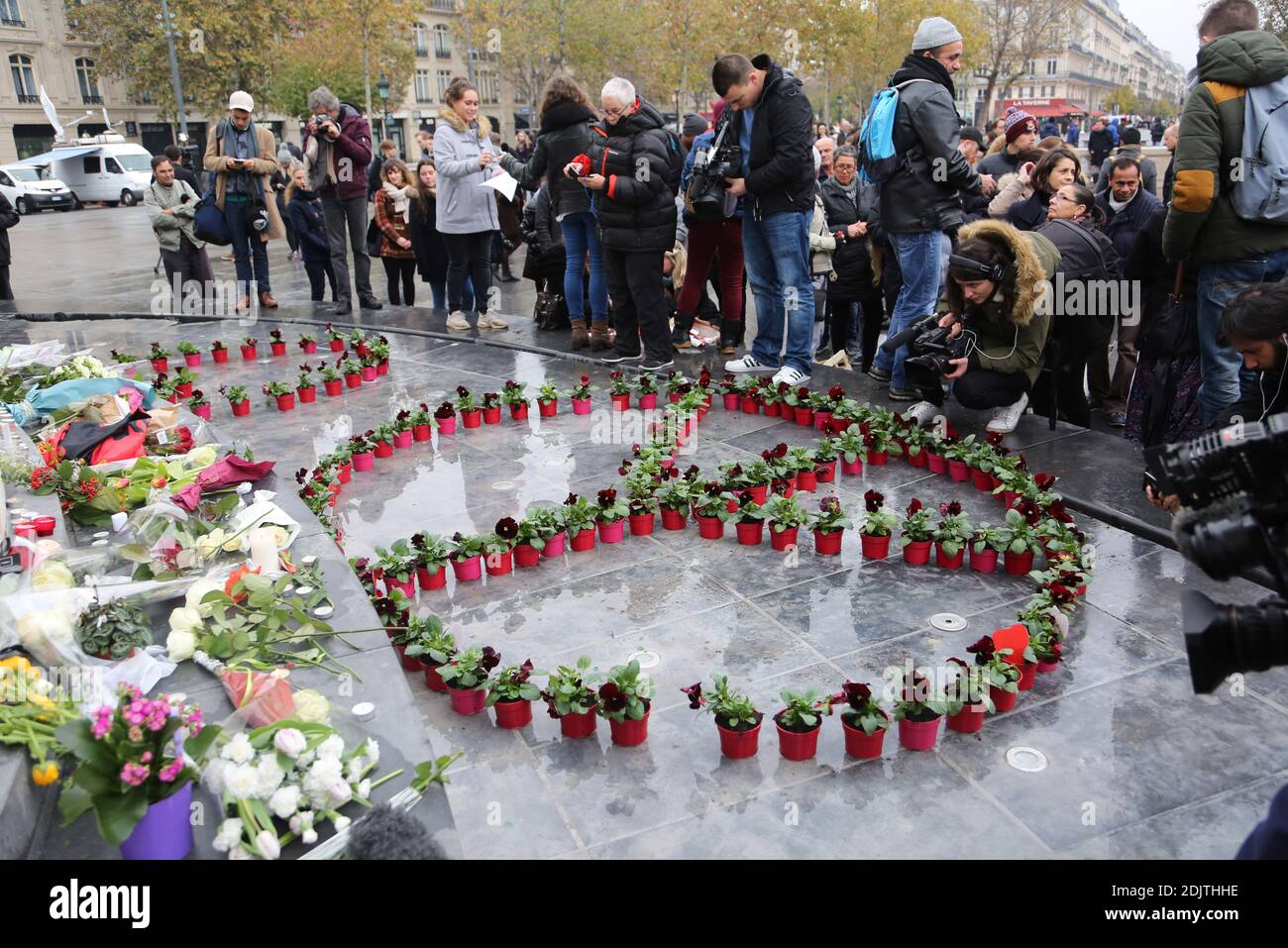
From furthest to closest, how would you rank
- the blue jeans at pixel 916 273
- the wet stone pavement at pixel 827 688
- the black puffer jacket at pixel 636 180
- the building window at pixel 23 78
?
the building window at pixel 23 78 < the black puffer jacket at pixel 636 180 < the blue jeans at pixel 916 273 < the wet stone pavement at pixel 827 688

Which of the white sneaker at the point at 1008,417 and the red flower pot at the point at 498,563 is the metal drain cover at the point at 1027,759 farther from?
the white sneaker at the point at 1008,417

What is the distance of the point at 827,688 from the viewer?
12.6ft

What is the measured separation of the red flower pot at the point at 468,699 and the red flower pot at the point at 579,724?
32 cm

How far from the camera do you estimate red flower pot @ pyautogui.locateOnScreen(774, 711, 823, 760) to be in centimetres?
337

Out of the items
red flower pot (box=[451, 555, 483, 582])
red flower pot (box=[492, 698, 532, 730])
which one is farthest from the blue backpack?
red flower pot (box=[492, 698, 532, 730])

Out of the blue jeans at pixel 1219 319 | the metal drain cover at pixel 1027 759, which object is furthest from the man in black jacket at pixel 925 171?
the metal drain cover at pixel 1027 759

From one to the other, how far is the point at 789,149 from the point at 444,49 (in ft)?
223

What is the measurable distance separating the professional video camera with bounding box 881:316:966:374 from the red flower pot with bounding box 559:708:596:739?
337cm

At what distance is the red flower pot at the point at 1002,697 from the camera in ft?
11.8

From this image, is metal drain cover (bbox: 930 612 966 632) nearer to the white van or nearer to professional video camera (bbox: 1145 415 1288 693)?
professional video camera (bbox: 1145 415 1288 693)

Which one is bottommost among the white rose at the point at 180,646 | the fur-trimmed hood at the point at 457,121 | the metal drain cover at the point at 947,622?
the metal drain cover at the point at 947,622

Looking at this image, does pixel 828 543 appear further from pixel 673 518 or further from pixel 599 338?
pixel 599 338

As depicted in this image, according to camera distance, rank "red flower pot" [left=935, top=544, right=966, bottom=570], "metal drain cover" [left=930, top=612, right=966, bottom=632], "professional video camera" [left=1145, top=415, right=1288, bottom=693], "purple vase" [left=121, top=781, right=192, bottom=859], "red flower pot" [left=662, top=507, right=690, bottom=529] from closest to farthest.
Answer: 1. "professional video camera" [left=1145, top=415, right=1288, bottom=693]
2. "purple vase" [left=121, top=781, right=192, bottom=859]
3. "metal drain cover" [left=930, top=612, right=966, bottom=632]
4. "red flower pot" [left=935, top=544, right=966, bottom=570]
5. "red flower pot" [left=662, top=507, right=690, bottom=529]
